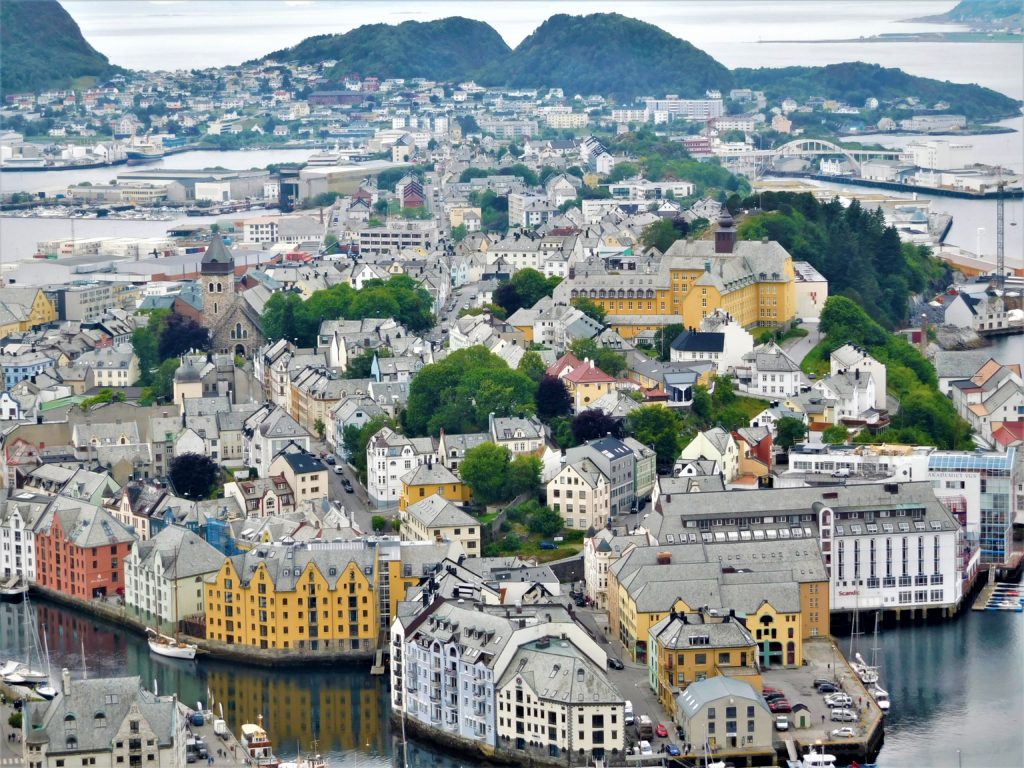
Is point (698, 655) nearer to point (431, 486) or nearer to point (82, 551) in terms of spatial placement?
point (431, 486)

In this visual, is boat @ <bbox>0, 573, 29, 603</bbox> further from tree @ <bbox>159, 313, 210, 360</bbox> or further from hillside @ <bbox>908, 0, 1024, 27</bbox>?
hillside @ <bbox>908, 0, 1024, 27</bbox>

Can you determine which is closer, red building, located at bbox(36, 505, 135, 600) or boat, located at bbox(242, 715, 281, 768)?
boat, located at bbox(242, 715, 281, 768)

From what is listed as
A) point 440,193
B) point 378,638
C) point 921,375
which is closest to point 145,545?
point 378,638

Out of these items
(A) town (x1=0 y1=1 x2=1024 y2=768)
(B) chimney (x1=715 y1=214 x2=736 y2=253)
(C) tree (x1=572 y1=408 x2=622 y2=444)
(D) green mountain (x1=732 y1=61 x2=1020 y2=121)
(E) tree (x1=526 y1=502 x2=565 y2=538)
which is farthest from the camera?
(D) green mountain (x1=732 y1=61 x2=1020 y2=121)

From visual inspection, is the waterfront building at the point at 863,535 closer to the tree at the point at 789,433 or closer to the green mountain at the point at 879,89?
the tree at the point at 789,433

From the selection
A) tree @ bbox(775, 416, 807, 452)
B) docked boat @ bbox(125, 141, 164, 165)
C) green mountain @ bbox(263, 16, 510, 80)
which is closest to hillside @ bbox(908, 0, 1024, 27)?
green mountain @ bbox(263, 16, 510, 80)

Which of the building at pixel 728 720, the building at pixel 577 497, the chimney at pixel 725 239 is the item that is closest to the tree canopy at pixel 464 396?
the building at pixel 577 497

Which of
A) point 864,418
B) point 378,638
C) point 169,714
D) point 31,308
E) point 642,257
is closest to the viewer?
point 169,714

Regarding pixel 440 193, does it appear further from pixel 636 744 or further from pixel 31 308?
pixel 636 744
